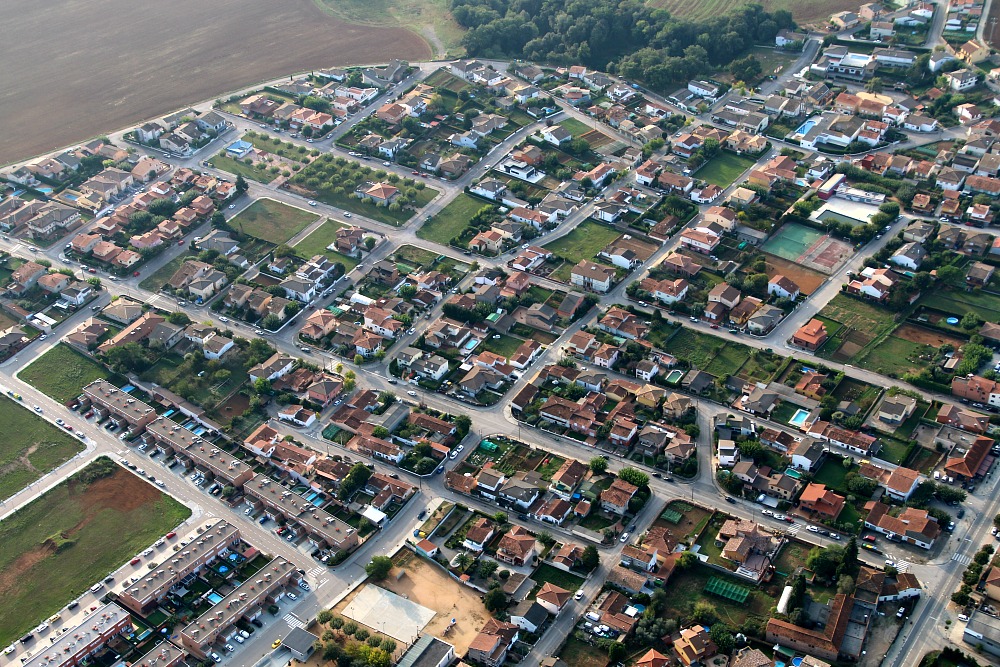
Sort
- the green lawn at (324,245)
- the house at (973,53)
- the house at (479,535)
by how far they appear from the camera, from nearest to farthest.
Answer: the house at (479,535) → the green lawn at (324,245) → the house at (973,53)

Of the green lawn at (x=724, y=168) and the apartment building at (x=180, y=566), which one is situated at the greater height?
the green lawn at (x=724, y=168)

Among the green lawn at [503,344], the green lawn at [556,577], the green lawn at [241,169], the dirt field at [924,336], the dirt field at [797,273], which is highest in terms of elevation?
the green lawn at [241,169]

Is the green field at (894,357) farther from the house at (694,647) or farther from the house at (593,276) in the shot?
the house at (694,647)

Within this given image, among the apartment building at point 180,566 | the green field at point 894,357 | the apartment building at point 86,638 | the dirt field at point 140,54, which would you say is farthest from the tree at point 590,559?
the dirt field at point 140,54

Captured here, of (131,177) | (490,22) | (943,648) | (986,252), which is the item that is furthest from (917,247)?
(131,177)

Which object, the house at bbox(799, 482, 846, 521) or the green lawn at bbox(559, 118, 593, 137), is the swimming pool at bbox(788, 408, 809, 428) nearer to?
the house at bbox(799, 482, 846, 521)

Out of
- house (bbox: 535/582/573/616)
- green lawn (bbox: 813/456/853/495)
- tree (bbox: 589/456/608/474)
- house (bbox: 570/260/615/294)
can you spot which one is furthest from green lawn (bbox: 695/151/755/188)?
house (bbox: 535/582/573/616)

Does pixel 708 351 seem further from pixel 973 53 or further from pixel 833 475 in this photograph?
pixel 973 53
